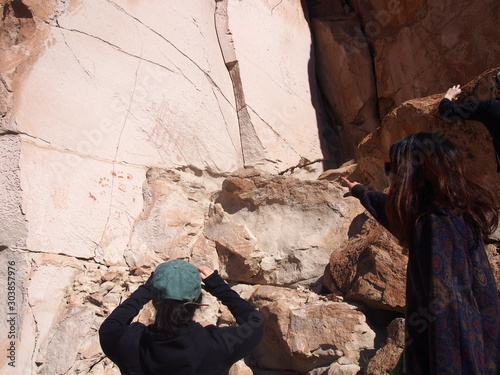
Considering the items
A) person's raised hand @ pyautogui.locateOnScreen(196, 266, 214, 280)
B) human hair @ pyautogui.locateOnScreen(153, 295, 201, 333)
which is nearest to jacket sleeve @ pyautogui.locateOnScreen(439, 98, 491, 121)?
person's raised hand @ pyautogui.locateOnScreen(196, 266, 214, 280)

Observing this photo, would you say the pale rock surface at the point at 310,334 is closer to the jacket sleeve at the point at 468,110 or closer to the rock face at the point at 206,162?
the rock face at the point at 206,162

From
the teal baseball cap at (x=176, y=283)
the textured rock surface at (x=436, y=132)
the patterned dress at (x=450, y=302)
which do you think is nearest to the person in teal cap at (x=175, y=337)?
the teal baseball cap at (x=176, y=283)

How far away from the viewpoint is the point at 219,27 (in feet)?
14.0

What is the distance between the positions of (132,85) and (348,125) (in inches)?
90.5

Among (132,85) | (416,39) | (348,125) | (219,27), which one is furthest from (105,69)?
(416,39)

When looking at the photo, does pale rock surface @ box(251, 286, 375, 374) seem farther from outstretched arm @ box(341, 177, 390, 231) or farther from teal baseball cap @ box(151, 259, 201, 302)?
teal baseball cap @ box(151, 259, 201, 302)

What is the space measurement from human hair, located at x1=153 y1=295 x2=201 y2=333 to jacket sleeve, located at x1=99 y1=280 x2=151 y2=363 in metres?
0.12

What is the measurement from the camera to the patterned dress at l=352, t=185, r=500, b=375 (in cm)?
118

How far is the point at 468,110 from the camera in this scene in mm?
2004

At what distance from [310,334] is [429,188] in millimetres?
1478

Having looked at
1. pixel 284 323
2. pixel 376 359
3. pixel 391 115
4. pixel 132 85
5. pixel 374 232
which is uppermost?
pixel 132 85

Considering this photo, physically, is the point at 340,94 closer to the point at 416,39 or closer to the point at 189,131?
the point at 416,39

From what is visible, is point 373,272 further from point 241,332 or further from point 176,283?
point 176,283

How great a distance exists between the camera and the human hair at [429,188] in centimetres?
133
